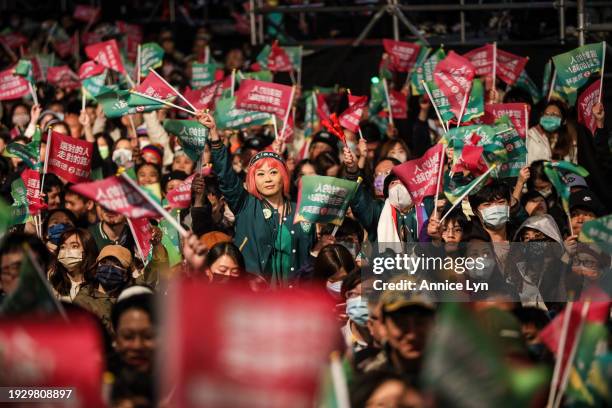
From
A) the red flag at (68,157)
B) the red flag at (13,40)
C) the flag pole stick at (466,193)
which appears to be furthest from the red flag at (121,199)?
the red flag at (13,40)

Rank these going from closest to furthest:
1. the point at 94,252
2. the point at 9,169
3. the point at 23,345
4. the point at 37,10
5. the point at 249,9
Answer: the point at 23,345 → the point at 94,252 → the point at 9,169 → the point at 249,9 → the point at 37,10

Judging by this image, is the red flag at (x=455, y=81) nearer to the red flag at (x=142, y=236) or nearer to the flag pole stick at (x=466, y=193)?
the flag pole stick at (x=466, y=193)

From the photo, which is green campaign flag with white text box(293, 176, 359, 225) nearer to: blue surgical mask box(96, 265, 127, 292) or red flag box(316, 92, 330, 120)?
blue surgical mask box(96, 265, 127, 292)

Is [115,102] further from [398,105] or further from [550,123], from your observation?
[550,123]

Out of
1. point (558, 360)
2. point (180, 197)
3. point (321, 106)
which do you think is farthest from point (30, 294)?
point (321, 106)

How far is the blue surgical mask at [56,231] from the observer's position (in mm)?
9375

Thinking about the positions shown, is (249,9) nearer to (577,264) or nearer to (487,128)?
(487,128)

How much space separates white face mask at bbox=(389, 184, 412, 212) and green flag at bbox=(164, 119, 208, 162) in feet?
4.49

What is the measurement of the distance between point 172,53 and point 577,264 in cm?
1009

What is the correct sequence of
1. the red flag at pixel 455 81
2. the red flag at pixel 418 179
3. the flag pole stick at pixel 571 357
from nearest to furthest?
the flag pole stick at pixel 571 357 → the red flag at pixel 418 179 → the red flag at pixel 455 81

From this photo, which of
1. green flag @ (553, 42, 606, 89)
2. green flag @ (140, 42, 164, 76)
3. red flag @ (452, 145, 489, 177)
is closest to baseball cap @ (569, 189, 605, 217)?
red flag @ (452, 145, 489, 177)

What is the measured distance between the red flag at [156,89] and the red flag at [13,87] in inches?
112

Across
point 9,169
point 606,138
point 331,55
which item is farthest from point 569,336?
point 331,55

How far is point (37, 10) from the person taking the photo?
19844mm
